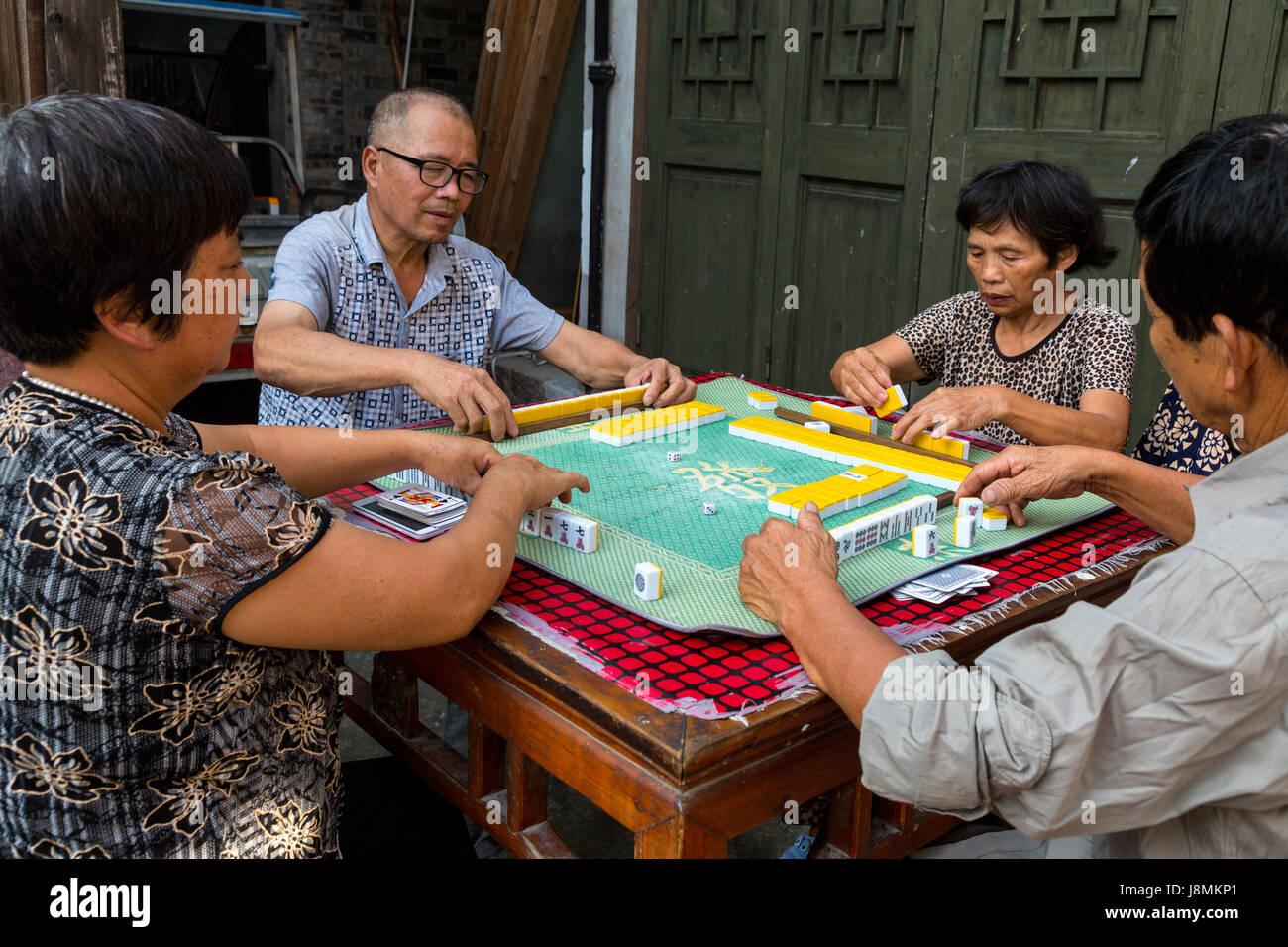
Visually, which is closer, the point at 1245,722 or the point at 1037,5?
the point at 1245,722

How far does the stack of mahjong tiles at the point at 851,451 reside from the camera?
89.2 inches

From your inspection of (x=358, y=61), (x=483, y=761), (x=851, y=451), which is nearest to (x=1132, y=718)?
(x=483, y=761)

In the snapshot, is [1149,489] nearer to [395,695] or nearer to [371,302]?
[395,695]

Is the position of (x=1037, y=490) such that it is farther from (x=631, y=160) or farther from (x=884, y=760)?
(x=631, y=160)

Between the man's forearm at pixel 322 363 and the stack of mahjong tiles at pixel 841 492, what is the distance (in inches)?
41.7

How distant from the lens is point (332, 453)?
205cm

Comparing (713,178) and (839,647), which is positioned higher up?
(713,178)

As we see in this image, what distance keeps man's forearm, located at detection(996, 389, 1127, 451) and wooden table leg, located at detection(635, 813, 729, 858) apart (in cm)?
167

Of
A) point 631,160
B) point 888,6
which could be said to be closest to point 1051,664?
point 888,6

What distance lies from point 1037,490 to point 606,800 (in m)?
1.13

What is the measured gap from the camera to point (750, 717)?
135cm

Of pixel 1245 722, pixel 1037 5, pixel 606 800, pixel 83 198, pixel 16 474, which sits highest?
pixel 1037 5

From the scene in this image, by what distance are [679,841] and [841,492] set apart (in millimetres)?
925

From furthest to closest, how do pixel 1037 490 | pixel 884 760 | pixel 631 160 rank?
pixel 631 160 < pixel 1037 490 < pixel 884 760
